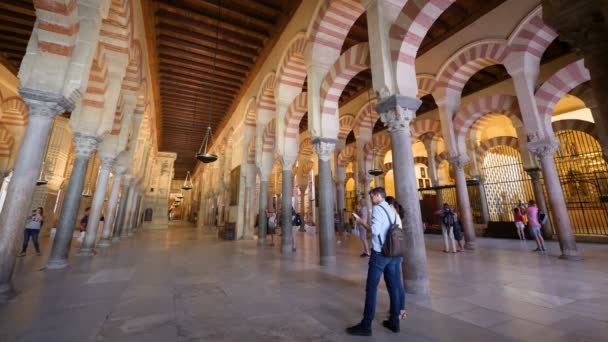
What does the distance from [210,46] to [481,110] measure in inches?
313

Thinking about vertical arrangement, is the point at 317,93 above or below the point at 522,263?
above

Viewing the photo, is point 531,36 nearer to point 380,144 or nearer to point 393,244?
point 380,144

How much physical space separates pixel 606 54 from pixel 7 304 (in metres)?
4.99

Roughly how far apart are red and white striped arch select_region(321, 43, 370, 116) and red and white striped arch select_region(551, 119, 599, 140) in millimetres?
8477

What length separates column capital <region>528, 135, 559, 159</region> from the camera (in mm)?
5051

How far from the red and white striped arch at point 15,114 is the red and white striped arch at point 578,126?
18.4 m

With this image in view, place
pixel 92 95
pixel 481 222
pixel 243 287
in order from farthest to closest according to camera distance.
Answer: pixel 481 222 < pixel 92 95 < pixel 243 287

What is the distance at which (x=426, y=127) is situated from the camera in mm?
9617

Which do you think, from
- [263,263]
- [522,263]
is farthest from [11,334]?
[522,263]

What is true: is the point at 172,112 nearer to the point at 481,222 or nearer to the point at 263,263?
the point at 263,263

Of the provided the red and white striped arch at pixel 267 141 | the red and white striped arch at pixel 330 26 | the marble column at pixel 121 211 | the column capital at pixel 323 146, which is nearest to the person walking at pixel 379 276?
the column capital at pixel 323 146

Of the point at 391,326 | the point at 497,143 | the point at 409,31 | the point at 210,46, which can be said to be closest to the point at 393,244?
the point at 391,326

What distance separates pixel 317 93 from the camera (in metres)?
5.28

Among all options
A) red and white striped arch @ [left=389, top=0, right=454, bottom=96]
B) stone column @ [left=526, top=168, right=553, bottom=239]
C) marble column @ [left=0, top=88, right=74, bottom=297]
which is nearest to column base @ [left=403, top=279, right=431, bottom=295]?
red and white striped arch @ [left=389, top=0, right=454, bottom=96]
